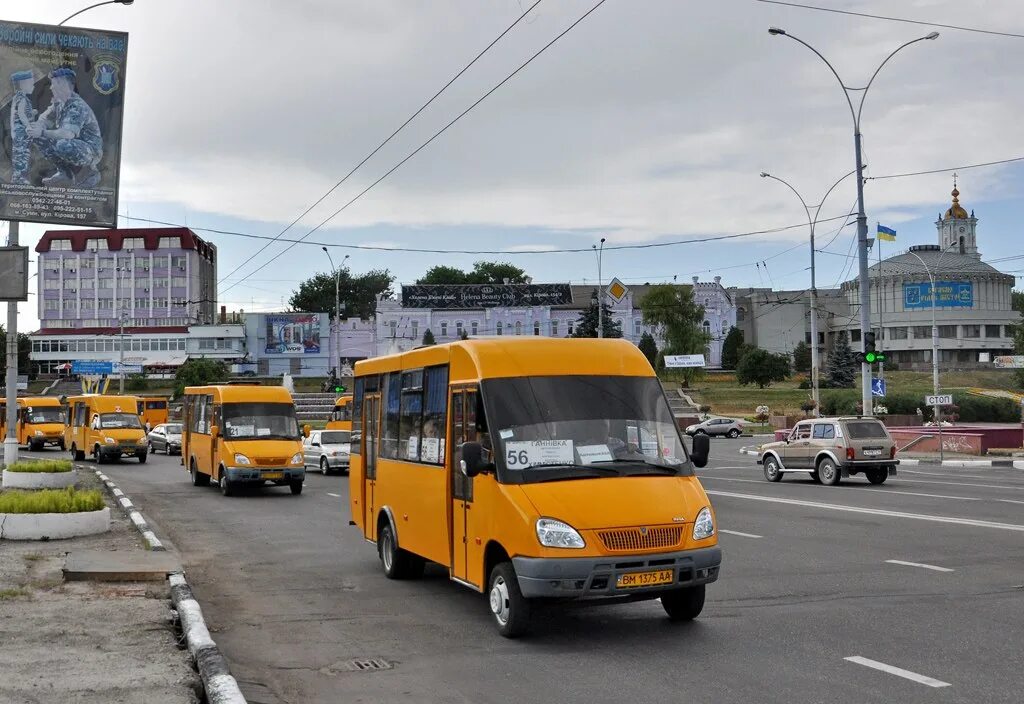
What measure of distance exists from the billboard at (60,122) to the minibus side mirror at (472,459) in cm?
1423

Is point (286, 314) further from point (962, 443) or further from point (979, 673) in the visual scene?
point (979, 673)

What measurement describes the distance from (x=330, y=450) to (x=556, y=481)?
25999 mm

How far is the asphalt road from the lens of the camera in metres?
6.98

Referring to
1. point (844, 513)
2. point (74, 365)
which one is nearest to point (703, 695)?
point (844, 513)

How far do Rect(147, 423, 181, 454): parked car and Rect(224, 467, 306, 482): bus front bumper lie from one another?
2728 cm

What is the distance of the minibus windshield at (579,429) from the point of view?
28.6 feet

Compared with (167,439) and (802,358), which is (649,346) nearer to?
(802,358)

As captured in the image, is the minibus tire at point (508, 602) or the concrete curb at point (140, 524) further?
the concrete curb at point (140, 524)

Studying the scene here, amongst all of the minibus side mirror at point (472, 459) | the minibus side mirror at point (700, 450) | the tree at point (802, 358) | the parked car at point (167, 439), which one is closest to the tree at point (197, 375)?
the parked car at point (167, 439)

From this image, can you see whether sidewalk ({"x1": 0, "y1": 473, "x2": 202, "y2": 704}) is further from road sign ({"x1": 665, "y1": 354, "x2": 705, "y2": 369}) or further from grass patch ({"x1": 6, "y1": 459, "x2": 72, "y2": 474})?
road sign ({"x1": 665, "y1": 354, "x2": 705, "y2": 369})

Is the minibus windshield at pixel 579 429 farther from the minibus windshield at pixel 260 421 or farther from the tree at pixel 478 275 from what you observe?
the tree at pixel 478 275

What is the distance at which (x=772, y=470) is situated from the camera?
28.3 metres

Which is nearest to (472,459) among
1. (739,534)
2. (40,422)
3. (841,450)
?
(739,534)

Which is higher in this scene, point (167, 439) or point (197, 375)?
point (197, 375)
